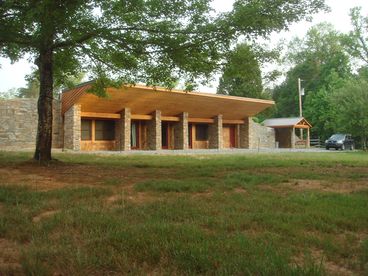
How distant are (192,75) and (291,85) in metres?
54.5

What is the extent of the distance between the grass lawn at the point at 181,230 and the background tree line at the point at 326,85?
19.6 meters

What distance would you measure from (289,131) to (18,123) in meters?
28.8

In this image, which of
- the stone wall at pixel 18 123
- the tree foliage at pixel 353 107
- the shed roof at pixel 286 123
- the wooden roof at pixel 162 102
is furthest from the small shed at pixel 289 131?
the stone wall at pixel 18 123

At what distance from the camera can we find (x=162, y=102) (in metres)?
30.7

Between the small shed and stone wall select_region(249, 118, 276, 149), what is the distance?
1179 mm

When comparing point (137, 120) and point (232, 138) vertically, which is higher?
point (137, 120)

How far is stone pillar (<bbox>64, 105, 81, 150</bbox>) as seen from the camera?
26703 mm

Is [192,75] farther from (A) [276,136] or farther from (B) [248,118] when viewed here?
(A) [276,136]

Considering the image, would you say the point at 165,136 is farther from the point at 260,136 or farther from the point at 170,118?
the point at 260,136

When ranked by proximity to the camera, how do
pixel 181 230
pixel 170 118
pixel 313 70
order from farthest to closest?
pixel 313 70 → pixel 170 118 → pixel 181 230

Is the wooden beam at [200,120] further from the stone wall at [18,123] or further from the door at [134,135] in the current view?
the stone wall at [18,123]

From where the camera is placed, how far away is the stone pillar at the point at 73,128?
1051 inches

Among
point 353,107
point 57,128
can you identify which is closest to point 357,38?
point 353,107

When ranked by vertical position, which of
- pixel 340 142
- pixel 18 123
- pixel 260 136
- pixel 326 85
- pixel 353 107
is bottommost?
pixel 340 142
